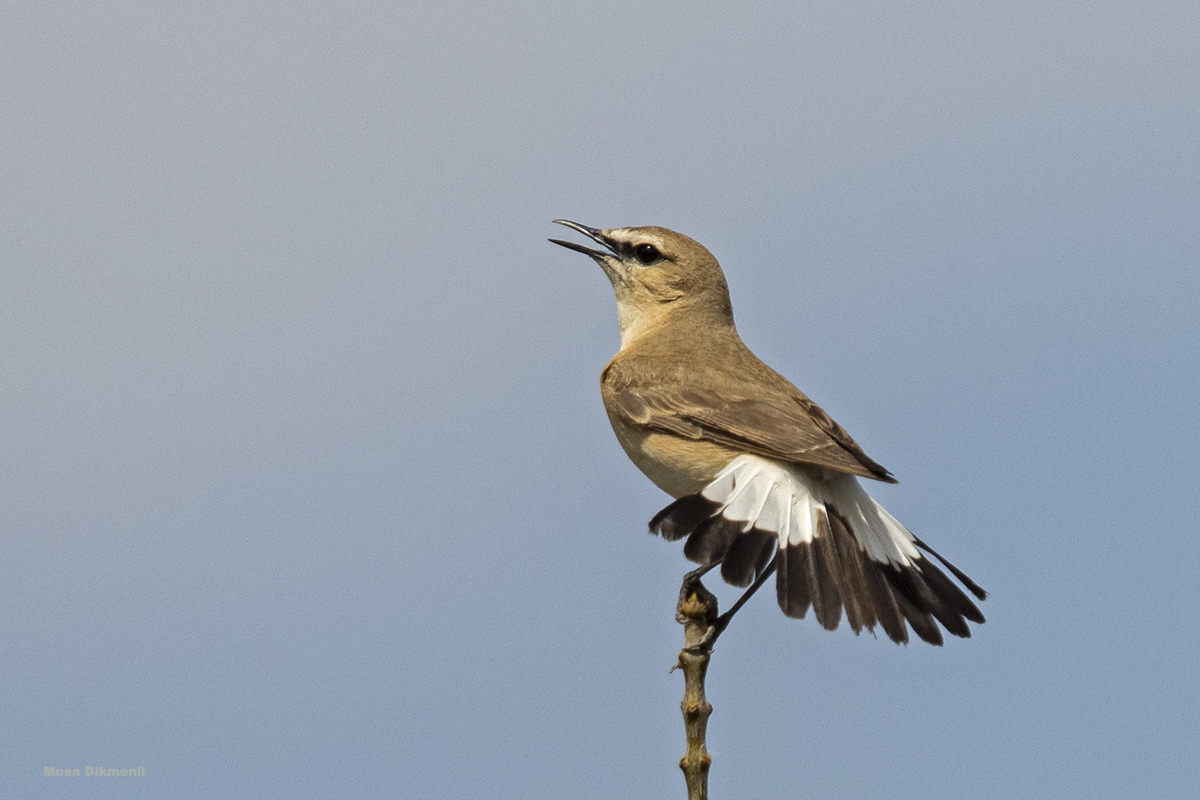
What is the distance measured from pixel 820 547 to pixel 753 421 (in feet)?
3.26

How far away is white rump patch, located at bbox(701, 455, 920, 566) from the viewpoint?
629cm

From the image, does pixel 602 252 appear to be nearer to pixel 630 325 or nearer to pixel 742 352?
pixel 630 325

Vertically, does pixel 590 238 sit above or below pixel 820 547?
above

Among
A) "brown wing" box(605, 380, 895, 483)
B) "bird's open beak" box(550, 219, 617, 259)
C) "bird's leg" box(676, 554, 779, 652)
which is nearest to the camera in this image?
"bird's leg" box(676, 554, 779, 652)

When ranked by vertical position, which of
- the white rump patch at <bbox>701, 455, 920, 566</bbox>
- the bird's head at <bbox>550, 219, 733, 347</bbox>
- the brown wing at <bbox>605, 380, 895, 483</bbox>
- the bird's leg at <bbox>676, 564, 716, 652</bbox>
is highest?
the bird's head at <bbox>550, 219, 733, 347</bbox>

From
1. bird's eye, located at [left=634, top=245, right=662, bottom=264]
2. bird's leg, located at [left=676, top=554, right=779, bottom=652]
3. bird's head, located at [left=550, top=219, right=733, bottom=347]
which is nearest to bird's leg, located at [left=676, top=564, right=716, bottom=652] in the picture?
bird's leg, located at [left=676, top=554, right=779, bottom=652]

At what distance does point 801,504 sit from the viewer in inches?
261

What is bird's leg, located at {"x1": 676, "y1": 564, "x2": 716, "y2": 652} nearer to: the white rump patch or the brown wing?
the white rump patch

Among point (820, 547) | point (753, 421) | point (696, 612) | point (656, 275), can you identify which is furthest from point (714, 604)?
point (656, 275)

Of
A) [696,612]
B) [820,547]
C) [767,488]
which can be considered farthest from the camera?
[767,488]

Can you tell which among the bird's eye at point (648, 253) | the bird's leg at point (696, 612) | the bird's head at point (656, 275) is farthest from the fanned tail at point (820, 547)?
the bird's eye at point (648, 253)

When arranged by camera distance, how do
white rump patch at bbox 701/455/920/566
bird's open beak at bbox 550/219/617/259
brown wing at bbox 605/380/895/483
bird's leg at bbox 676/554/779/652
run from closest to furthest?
bird's leg at bbox 676/554/779/652 < white rump patch at bbox 701/455/920/566 < brown wing at bbox 605/380/895/483 < bird's open beak at bbox 550/219/617/259

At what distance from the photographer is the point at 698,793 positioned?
421cm

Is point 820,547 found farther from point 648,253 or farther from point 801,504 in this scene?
point 648,253
